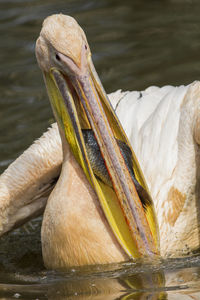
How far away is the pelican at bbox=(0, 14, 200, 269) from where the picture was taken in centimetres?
409

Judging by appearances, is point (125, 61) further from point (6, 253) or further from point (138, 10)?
point (6, 253)

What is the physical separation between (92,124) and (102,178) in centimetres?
33

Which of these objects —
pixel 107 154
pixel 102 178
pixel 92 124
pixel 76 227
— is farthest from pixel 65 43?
pixel 76 227

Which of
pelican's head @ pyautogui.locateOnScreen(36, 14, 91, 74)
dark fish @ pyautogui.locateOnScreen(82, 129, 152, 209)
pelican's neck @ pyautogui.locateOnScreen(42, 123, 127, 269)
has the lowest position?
pelican's neck @ pyautogui.locateOnScreen(42, 123, 127, 269)

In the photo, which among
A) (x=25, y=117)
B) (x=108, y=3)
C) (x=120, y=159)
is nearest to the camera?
(x=120, y=159)

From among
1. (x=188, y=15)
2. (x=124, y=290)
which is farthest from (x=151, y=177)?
(x=188, y=15)

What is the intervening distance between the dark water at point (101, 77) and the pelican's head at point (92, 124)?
204 mm

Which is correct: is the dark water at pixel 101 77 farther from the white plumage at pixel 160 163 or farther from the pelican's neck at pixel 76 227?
the white plumage at pixel 160 163

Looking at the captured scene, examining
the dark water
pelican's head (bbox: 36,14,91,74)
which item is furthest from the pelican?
the dark water

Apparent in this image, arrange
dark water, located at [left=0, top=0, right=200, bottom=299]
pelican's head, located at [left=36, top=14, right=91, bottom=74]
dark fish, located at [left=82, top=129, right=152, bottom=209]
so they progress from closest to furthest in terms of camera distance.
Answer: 1. dark water, located at [left=0, top=0, right=200, bottom=299]
2. pelican's head, located at [left=36, top=14, right=91, bottom=74]
3. dark fish, located at [left=82, top=129, right=152, bottom=209]

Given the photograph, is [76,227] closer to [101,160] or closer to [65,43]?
[101,160]

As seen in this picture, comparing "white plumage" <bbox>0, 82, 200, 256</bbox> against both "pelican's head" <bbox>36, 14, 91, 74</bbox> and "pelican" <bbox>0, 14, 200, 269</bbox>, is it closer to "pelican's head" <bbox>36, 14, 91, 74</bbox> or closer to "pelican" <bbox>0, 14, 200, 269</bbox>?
"pelican" <bbox>0, 14, 200, 269</bbox>

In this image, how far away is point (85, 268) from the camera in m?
4.14

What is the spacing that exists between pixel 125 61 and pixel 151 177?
356 cm
